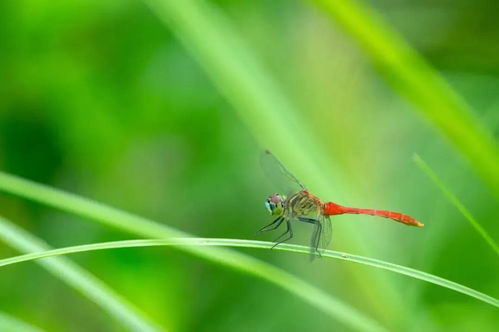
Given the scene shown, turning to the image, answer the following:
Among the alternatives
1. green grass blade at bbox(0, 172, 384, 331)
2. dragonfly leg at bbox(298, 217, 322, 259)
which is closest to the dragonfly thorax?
dragonfly leg at bbox(298, 217, 322, 259)

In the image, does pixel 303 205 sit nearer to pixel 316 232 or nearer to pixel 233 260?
pixel 316 232

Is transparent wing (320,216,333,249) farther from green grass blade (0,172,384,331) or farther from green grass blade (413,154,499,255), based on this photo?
green grass blade (413,154,499,255)

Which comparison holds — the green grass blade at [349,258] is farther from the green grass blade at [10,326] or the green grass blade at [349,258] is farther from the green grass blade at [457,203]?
the green grass blade at [10,326]

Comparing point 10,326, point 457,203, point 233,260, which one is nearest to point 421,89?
point 457,203


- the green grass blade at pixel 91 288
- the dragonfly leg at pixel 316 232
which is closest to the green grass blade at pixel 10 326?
the green grass blade at pixel 91 288

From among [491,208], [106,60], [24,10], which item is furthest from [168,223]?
[491,208]
